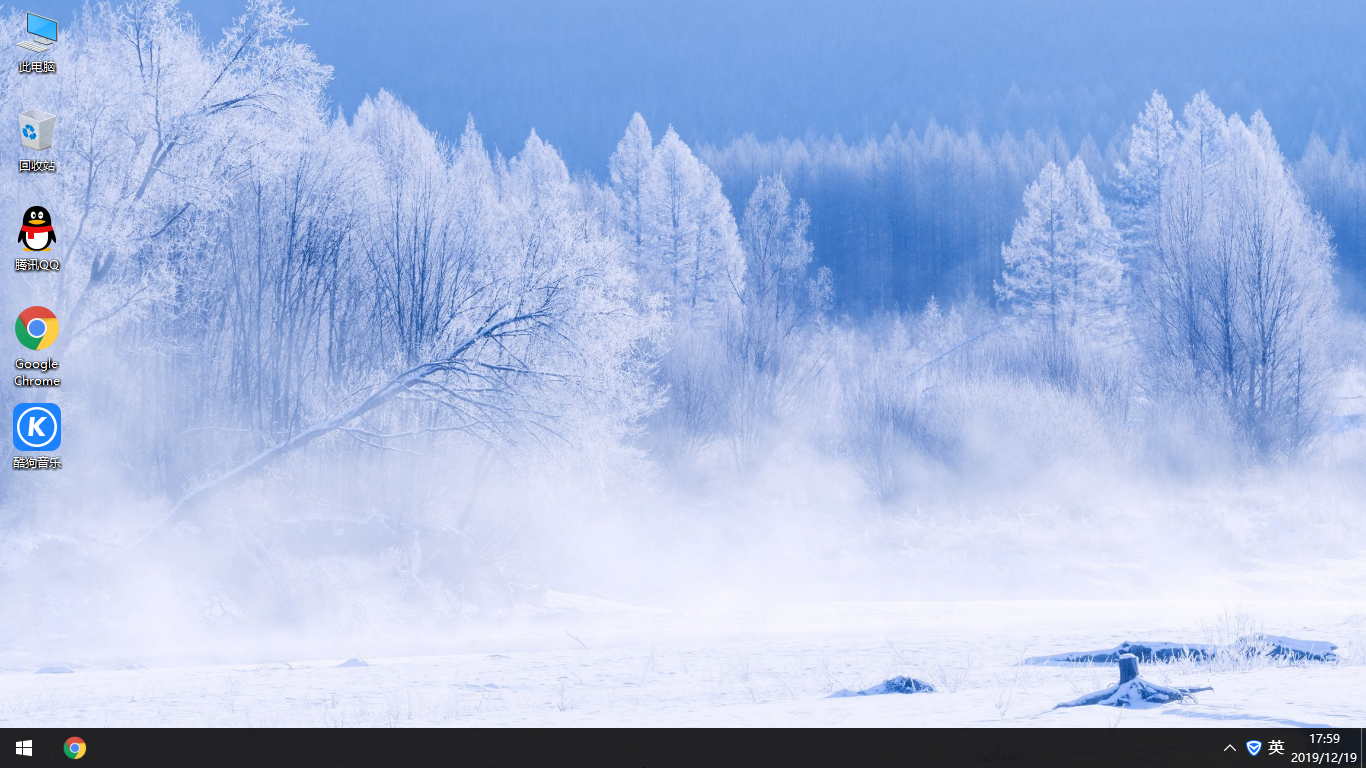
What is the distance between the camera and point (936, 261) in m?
72.7

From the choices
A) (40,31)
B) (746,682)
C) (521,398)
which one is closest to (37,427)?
(40,31)

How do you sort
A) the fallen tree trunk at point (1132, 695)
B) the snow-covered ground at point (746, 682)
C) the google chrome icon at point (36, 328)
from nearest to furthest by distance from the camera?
the snow-covered ground at point (746, 682), the fallen tree trunk at point (1132, 695), the google chrome icon at point (36, 328)

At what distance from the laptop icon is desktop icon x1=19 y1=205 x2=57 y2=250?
1.21 metres

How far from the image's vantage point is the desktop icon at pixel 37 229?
6.38m

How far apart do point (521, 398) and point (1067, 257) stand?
113 feet

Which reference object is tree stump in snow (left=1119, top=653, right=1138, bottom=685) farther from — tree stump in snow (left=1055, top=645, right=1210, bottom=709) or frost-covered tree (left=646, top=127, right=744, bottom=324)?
frost-covered tree (left=646, top=127, right=744, bottom=324)

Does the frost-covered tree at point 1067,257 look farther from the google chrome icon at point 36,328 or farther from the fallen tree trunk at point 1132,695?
the google chrome icon at point 36,328

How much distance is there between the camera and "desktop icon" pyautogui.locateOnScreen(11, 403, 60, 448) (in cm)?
643

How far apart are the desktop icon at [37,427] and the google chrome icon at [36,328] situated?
0.51 meters

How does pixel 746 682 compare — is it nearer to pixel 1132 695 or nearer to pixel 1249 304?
pixel 1132 695

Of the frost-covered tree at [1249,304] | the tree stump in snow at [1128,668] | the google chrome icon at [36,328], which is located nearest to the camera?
the tree stump in snow at [1128,668]

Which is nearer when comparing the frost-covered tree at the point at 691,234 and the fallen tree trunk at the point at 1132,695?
the fallen tree trunk at the point at 1132,695
